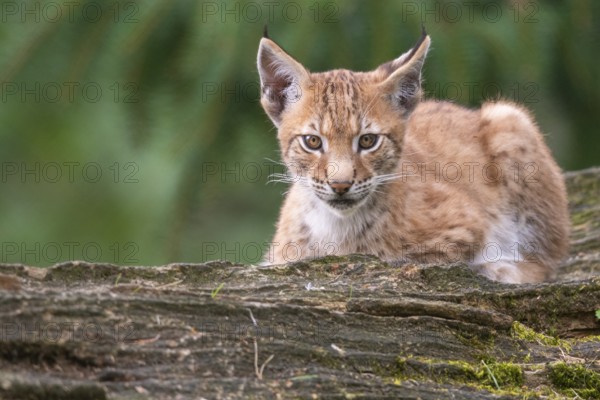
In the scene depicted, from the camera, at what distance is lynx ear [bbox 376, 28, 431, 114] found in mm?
5535

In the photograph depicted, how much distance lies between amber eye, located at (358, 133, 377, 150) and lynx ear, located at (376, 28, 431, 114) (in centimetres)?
32

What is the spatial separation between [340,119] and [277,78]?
1.59 feet

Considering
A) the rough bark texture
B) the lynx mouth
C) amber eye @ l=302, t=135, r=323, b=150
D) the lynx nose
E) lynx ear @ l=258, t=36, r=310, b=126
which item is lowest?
the rough bark texture

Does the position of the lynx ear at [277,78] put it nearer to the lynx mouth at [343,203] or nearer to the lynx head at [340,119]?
the lynx head at [340,119]

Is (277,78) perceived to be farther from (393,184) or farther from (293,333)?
(293,333)

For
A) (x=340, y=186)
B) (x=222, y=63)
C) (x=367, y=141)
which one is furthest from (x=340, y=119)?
(x=222, y=63)

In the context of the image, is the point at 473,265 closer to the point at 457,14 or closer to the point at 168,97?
the point at 457,14

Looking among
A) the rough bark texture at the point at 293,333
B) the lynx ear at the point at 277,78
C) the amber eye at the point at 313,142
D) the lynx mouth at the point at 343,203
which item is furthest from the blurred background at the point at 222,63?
the rough bark texture at the point at 293,333

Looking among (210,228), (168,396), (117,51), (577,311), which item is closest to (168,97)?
(117,51)

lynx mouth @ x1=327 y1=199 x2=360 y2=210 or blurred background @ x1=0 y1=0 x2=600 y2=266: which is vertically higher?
blurred background @ x1=0 y1=0 x2=600 y2=266

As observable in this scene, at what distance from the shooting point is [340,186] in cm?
531

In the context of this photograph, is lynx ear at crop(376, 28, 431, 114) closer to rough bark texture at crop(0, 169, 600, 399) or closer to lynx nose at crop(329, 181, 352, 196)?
lynx nose at crop(329, 181, 352, 196)

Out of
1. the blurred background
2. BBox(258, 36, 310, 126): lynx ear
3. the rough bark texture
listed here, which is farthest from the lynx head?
the rough bark texture

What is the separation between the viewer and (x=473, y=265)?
231 inches
